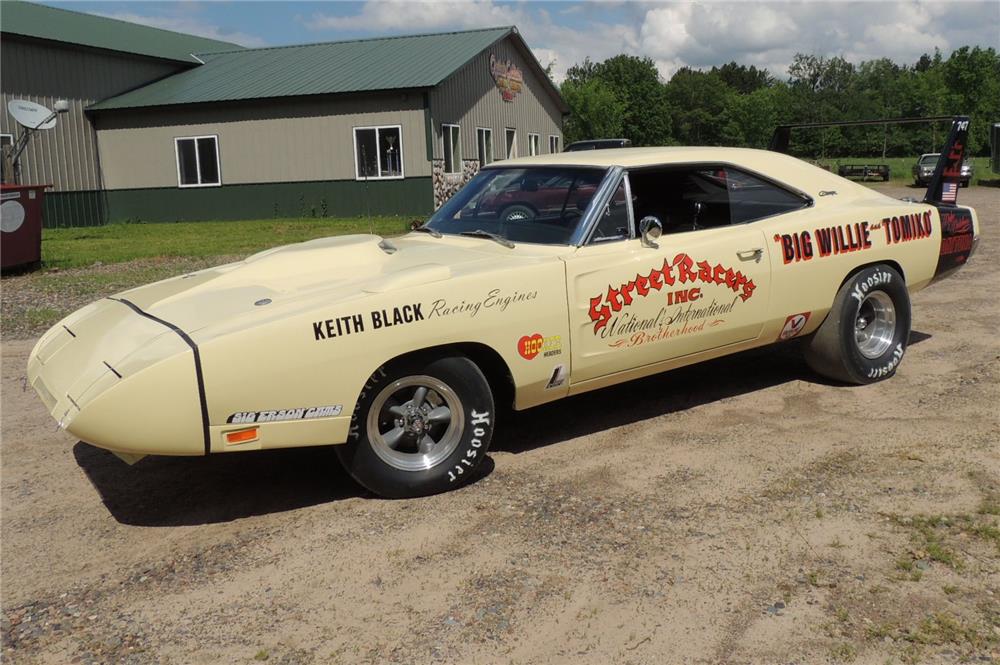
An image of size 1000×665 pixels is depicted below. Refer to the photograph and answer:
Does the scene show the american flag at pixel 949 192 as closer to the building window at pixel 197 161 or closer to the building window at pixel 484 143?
the building window at pixel 484 143

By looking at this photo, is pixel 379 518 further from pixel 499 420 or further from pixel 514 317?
pixel 499 420

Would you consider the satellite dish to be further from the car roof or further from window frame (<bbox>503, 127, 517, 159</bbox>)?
window frame (<bbox>503, 127, 517, 159</bbox>)

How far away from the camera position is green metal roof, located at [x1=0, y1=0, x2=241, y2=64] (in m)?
22.5

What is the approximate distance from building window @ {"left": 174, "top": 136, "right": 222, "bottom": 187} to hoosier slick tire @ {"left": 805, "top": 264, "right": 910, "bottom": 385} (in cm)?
2085

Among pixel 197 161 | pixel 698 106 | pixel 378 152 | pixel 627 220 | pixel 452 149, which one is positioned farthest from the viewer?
pixel 698 106

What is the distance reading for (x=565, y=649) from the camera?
296cm

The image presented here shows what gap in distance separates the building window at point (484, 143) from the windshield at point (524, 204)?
65.9 feet

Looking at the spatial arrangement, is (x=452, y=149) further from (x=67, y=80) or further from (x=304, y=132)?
(x=67, y=80)

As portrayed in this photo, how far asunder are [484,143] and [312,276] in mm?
22101

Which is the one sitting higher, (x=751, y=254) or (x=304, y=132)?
(x=304, y=132)

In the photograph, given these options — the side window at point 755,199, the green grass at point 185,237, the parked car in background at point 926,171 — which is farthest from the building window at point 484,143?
the side window at point 755,199

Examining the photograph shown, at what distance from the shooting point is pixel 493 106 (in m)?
26.2

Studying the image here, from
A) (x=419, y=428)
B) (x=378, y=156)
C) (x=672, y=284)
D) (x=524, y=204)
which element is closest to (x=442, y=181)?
(x=378, y=156)

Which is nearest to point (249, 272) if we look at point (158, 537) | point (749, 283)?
point (158, 537)
